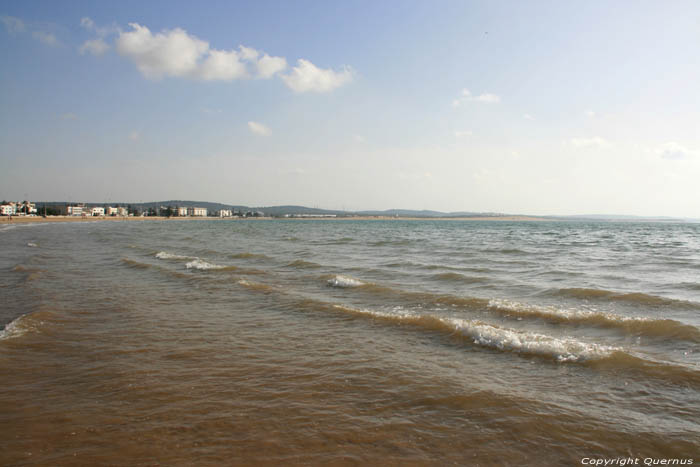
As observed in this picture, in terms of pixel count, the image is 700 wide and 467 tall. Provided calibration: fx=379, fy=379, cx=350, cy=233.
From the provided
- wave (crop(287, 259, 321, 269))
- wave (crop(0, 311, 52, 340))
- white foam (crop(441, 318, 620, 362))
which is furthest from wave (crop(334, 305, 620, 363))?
wave (crop(287, 259, 321, 269))

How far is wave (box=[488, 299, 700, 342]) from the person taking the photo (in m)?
8.30

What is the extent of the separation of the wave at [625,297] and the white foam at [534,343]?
16.8 ft

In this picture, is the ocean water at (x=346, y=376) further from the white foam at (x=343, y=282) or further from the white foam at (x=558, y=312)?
the white foam at (x=343, y=282)

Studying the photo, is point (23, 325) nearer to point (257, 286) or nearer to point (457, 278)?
point (257, 286)

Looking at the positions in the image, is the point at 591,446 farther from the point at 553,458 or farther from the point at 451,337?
the point at 451,337

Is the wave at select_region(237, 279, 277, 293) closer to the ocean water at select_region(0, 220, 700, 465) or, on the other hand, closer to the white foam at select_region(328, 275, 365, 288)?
the ocean water at select_region(0, 220, 700, 465)

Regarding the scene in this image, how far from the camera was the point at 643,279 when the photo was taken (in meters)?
15.3

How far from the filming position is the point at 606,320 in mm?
9328

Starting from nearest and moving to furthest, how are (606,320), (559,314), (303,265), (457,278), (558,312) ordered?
(606,320) → (559,314) → (558,312) → (457,278) → (303,265)

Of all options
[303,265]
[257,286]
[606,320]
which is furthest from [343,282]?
[606,320]

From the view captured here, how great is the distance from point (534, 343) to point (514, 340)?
1.18 feet

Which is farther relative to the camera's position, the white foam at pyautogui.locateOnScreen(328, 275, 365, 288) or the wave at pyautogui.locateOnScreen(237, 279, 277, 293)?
the white foam at pyautogui.locateOnScreen(328, 275, 365, 288)

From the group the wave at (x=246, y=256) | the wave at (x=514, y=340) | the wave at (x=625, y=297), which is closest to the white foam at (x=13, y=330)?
the wave at (x=514, y=340)

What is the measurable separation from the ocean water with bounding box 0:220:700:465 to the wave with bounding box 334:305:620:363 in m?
0.04
